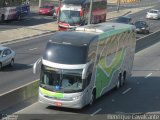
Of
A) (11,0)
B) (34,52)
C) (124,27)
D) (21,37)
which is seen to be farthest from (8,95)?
(11,0)

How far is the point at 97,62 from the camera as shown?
79.5ft

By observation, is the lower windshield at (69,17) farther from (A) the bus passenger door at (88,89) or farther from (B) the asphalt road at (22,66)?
(A) the bus passenger door at (88,89)

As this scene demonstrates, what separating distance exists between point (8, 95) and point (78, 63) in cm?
325

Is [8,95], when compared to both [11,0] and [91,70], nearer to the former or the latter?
[91,70]

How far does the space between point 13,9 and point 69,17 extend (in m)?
12.6

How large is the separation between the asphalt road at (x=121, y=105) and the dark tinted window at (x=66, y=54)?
7.33ft

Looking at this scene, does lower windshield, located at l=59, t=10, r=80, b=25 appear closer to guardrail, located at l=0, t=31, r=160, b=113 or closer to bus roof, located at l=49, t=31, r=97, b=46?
guardrail, located at l=0, t=31, r=160, b=113

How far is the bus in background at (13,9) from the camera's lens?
6259 cm

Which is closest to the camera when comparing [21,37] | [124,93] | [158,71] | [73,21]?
[124,93]

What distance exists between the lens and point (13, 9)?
214 ft

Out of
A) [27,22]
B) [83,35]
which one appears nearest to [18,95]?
[83,35]

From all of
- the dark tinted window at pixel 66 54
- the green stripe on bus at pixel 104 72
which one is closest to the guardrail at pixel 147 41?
the green stripe on bus at pixel 104 72

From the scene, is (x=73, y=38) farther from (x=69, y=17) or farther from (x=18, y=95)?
(x=69, y=17)

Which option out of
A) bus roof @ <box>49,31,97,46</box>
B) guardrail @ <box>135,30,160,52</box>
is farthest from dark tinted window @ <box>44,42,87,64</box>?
guardrail @ <box>135,30,160,52</box>
